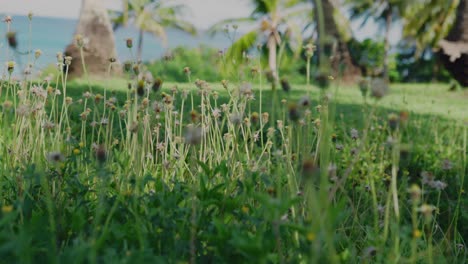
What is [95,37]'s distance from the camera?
13.6 m

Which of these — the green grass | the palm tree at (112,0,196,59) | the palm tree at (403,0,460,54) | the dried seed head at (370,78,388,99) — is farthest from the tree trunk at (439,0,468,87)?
the palm tree at (112,0,196,59)

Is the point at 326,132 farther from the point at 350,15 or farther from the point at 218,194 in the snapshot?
the point at 350,15

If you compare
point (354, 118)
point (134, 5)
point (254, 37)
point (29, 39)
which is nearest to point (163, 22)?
point (134, 5)

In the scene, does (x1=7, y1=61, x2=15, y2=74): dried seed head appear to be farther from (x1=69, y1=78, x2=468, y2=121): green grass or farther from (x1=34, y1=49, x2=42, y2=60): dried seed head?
(x1=69, y1=78, x2=468, y2=121): green grass

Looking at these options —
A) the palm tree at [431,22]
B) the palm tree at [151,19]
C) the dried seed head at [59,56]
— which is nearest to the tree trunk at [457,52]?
the dried seed head at [59,56]

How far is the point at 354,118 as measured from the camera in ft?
21.5

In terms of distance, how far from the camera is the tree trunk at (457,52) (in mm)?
8141

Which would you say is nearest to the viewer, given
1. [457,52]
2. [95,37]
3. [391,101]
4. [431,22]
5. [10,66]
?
[10,66]

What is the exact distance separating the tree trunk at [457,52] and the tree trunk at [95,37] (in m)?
7.05

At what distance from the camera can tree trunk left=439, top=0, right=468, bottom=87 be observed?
814 centimetres

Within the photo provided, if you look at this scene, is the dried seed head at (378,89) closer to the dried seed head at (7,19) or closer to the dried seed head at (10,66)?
the dried seed head at (10,66)

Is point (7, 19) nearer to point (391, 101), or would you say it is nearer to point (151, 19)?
point (391, 101)

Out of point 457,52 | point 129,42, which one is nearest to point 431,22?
point 457,52

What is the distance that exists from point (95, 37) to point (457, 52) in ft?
27.3
